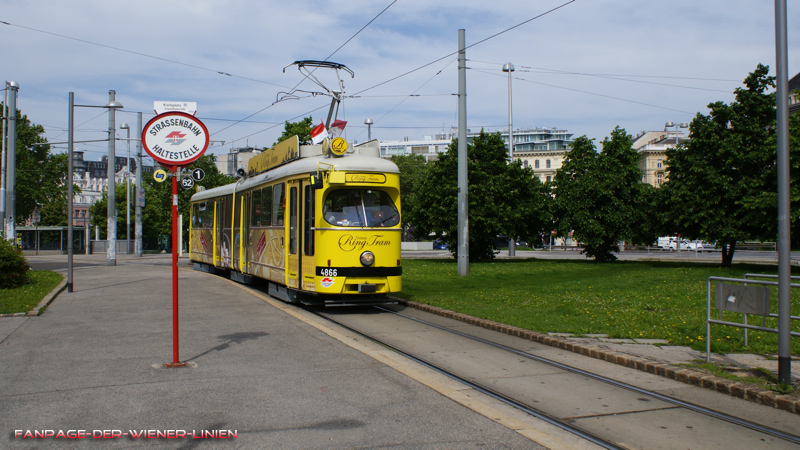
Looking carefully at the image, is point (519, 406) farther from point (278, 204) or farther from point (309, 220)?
point (278, 204)

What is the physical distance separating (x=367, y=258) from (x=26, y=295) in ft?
27.0

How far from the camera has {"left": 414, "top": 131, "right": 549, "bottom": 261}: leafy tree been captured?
105 ft

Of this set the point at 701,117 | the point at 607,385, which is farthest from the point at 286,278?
the point at 701,117

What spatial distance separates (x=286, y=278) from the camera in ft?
48.1

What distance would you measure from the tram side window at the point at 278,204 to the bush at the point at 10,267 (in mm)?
7382

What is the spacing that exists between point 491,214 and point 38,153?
54812mm

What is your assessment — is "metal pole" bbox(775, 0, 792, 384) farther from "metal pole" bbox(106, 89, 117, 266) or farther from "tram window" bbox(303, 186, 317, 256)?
"metal pole" bbox(106, 89, 117, 266)

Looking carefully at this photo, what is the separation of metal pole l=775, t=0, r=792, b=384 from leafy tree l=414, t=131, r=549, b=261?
81.1 feet

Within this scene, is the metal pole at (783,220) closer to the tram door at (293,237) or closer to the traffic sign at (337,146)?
the traffic sign at (337,146)

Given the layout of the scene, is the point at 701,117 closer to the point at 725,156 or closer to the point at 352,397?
the point at 725,156

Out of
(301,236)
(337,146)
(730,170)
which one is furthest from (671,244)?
(301,236)

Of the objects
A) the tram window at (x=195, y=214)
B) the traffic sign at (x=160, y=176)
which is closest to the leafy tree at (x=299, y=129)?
the tram window at (x=195, y=214)

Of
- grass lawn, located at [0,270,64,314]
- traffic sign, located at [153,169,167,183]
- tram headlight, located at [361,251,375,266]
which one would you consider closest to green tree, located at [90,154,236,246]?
traffic sign, located at [153,169,167,183]

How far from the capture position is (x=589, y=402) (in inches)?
261
